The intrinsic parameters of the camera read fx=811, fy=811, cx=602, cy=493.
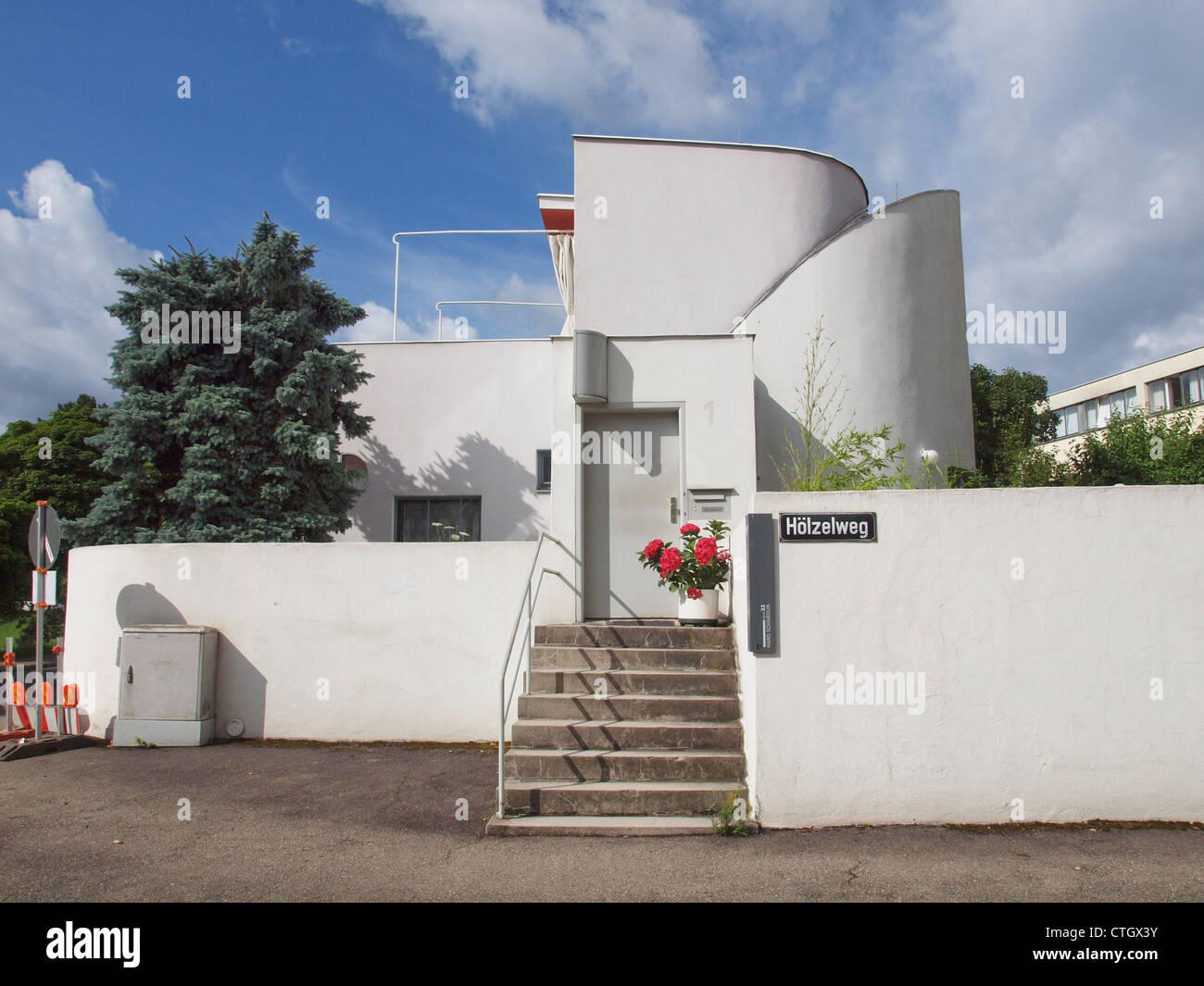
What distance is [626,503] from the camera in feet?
28.1

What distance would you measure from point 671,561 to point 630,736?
1.66 meters

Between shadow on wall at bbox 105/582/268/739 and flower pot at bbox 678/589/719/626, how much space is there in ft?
14.6

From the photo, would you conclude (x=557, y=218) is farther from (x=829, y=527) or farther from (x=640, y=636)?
(x=829, y=527)

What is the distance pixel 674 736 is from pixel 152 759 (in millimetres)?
5116

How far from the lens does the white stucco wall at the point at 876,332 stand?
1062 centimetres

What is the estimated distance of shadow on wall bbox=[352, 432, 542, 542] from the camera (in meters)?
12.7

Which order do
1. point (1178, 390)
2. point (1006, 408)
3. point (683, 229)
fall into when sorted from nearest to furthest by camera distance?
1. point (683, 229)
2. point (1006, 408)
3. point (1178, 390)

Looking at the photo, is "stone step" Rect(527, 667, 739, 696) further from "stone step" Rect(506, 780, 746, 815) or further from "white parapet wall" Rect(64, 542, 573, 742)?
"white parapet wall" Rect(64, 542, 573, 742)

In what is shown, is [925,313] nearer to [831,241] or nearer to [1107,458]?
[831,241]

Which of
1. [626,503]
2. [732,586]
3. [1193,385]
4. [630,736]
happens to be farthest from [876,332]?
[1193,385]

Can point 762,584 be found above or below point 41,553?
below

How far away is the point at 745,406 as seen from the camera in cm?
849

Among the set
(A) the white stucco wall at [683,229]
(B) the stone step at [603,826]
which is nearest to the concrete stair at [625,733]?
(B) the stone step at [603,826]

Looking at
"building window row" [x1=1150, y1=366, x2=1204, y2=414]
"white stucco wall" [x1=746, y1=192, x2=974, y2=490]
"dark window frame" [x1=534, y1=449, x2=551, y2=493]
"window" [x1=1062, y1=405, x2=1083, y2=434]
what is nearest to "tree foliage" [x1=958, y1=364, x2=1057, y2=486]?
"white stucco wall" [x1=746, y1=192, x2=974, y2=490]
